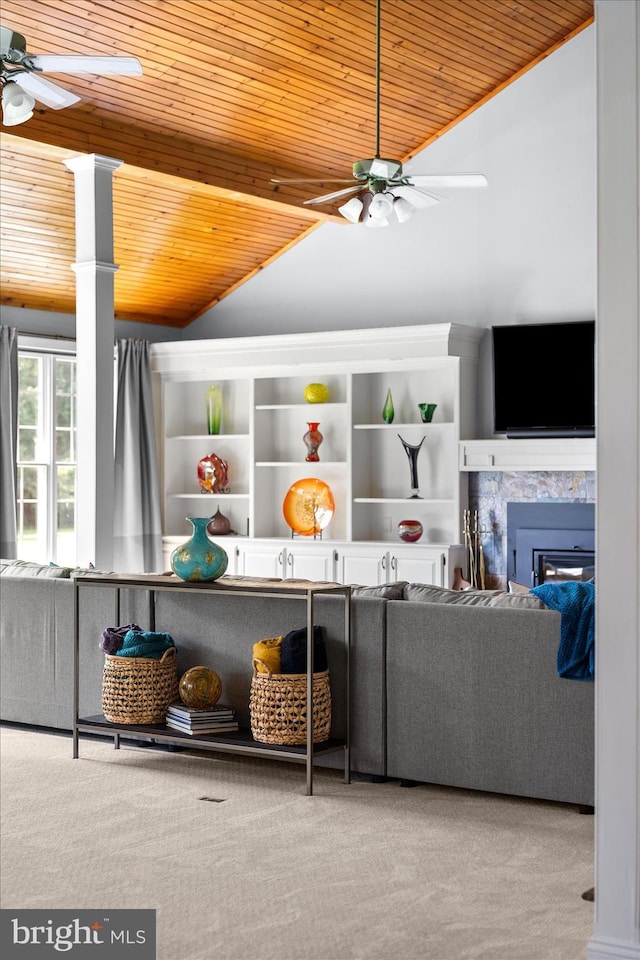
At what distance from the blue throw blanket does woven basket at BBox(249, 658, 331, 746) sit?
39.8 inches

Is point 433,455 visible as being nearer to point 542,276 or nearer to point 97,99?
point 542,276

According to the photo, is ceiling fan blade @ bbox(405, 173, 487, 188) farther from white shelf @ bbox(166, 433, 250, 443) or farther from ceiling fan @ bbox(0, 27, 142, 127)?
white shelf @ bbox(166, 433, 250, 443)

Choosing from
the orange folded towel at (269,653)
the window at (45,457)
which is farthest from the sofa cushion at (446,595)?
the window at (45,457)

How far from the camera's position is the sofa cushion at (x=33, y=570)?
5.67m

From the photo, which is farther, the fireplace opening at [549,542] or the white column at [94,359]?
the fireplace opening at [549,542]

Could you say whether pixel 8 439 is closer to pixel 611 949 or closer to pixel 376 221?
pixel 376 221

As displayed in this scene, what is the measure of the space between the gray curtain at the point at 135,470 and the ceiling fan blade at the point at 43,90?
450 centimetres

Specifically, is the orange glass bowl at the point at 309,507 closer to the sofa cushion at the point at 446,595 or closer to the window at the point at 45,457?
Answer: the window at the point at 45,457

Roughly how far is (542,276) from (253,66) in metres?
2.53

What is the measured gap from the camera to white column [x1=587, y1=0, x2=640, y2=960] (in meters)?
2.75

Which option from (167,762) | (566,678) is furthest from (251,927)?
(167,762)

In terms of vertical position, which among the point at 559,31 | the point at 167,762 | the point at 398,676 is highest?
the point at 559,31

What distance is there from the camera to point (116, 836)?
4008 millimetres

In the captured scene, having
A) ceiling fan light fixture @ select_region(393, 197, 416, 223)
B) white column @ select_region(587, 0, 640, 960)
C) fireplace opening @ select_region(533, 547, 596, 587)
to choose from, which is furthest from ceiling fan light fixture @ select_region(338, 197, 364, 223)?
white column @ select_region(587, 0, 640, 960)
